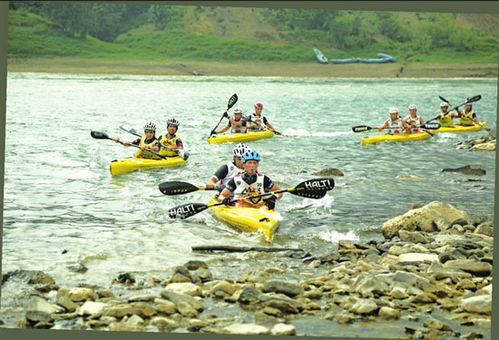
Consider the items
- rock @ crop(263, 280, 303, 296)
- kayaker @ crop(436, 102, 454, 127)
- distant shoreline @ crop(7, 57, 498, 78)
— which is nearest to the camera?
rock @ crop(263, 280, 303, 296)

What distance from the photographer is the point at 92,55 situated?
18.5 meters

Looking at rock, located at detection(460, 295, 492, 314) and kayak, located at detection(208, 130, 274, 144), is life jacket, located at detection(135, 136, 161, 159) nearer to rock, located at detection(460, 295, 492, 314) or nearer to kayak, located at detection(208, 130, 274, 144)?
kayak, located at detection(208, 130, 274, 144)

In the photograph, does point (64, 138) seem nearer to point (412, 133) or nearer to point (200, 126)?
point (200, 126)

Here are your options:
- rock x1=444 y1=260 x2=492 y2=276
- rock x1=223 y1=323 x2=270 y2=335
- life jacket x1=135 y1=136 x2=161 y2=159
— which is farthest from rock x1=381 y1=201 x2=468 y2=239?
life jacket x1=135 y1=136 x2=161 y2=159

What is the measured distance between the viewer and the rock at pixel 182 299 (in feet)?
31.2

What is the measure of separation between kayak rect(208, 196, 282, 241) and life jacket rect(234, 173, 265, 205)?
0.21 meters

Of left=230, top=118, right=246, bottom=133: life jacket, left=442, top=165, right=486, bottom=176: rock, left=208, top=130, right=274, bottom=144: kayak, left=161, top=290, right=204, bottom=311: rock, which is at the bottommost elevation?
left=161, top=290, right=204, bottom=311: rock

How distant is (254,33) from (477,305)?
8.92 metres

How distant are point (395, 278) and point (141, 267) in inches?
127

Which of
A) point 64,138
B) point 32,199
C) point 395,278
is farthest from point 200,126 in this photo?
point 395,278

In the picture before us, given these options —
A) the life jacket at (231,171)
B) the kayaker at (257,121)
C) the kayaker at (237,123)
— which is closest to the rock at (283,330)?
the life jacket at (231,171)

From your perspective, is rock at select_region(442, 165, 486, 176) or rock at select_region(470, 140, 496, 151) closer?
rock at select_region(442, 165, 486, 176)

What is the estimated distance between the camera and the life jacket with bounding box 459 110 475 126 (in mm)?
21109

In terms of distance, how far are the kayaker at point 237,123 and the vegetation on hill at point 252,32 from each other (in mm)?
1605
